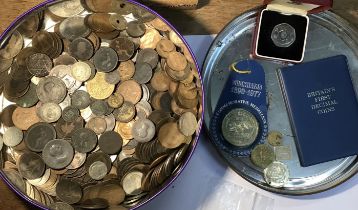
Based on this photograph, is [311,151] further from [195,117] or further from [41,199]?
[41,199]

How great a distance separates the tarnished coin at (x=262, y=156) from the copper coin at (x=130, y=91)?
19cm

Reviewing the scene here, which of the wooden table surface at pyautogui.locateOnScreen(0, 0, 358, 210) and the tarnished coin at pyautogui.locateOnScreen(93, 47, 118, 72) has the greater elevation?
the wooden table surface at pyautogui.locateOnScreen(0, 0, 358, 210)

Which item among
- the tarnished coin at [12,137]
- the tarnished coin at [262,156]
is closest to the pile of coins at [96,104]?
the tarnished coin at [12,137]

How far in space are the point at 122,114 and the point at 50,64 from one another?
0.13 metres

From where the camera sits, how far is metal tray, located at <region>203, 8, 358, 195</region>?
0.70 m

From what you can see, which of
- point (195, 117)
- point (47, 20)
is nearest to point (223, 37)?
point (195, 117)

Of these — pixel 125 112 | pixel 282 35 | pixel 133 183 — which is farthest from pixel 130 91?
pixel 282 35

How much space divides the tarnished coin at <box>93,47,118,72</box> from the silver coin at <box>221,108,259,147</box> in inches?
7.2

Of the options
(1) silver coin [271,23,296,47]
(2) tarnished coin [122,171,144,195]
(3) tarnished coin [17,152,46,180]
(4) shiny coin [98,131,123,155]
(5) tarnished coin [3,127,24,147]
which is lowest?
(2) tarnished coin [122,171,144,195]

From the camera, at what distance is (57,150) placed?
0.68 metres

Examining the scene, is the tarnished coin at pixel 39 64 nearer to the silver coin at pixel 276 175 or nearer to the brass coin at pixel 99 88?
the brass coin at pixel 99 88

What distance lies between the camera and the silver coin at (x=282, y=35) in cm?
70

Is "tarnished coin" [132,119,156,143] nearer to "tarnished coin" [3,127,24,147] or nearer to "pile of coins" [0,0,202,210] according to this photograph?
"pile of coins" [0,0,202,210]

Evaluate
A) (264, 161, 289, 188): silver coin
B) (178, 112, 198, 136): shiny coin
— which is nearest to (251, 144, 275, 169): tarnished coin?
(264, 161, 289, 188): silver coin
